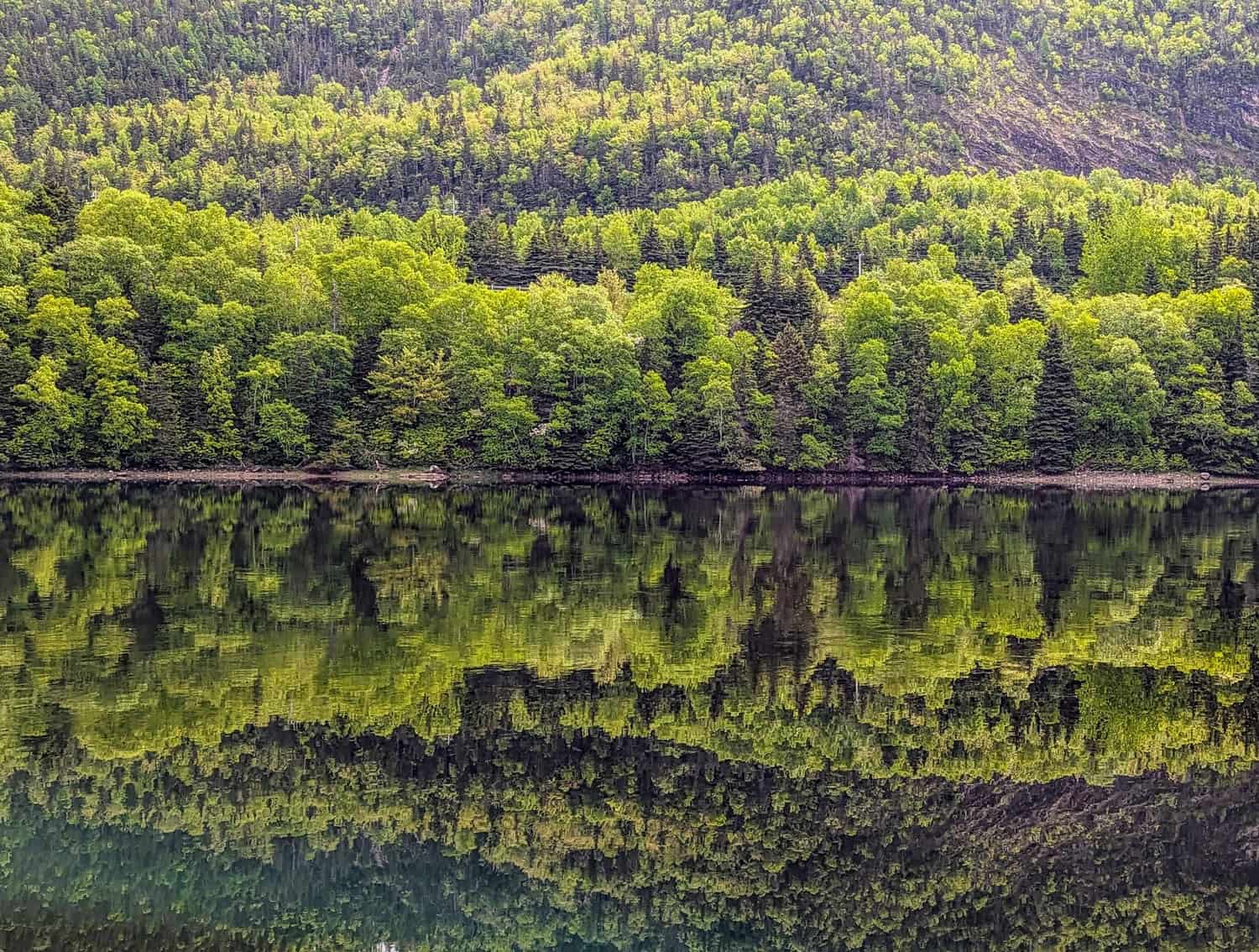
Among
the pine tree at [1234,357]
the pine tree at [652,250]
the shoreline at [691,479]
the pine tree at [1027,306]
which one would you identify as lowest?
the shoreline at [691,479]

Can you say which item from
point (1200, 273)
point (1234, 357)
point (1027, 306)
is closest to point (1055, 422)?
point (1027, 306)

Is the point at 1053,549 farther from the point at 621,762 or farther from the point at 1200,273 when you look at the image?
the point at 1200,273

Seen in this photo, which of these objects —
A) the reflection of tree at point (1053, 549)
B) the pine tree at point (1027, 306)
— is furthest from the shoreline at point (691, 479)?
the reflection of tree at point (1053, 549)

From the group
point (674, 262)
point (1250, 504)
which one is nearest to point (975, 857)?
point (1250, 504)

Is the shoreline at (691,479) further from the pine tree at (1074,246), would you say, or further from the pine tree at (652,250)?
the pine tree at (652,250)

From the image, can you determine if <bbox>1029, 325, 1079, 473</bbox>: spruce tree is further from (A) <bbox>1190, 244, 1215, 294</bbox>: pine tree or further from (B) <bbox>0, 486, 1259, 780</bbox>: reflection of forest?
(B) <bbox>0, 486, 1259, 780</bbox>: reflection of forest

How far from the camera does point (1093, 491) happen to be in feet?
325

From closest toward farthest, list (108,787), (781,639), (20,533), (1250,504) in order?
(108,787) → (781,639) → (20,533) → (1250,504)

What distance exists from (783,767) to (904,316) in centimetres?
9843

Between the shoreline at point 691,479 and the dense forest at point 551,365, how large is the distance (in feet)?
3.98

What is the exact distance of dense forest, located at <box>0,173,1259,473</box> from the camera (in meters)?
99.1

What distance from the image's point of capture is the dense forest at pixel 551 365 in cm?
9912

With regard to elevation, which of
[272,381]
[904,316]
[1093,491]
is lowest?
[1093,491]

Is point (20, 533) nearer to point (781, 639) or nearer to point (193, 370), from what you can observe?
point (781, 639)
